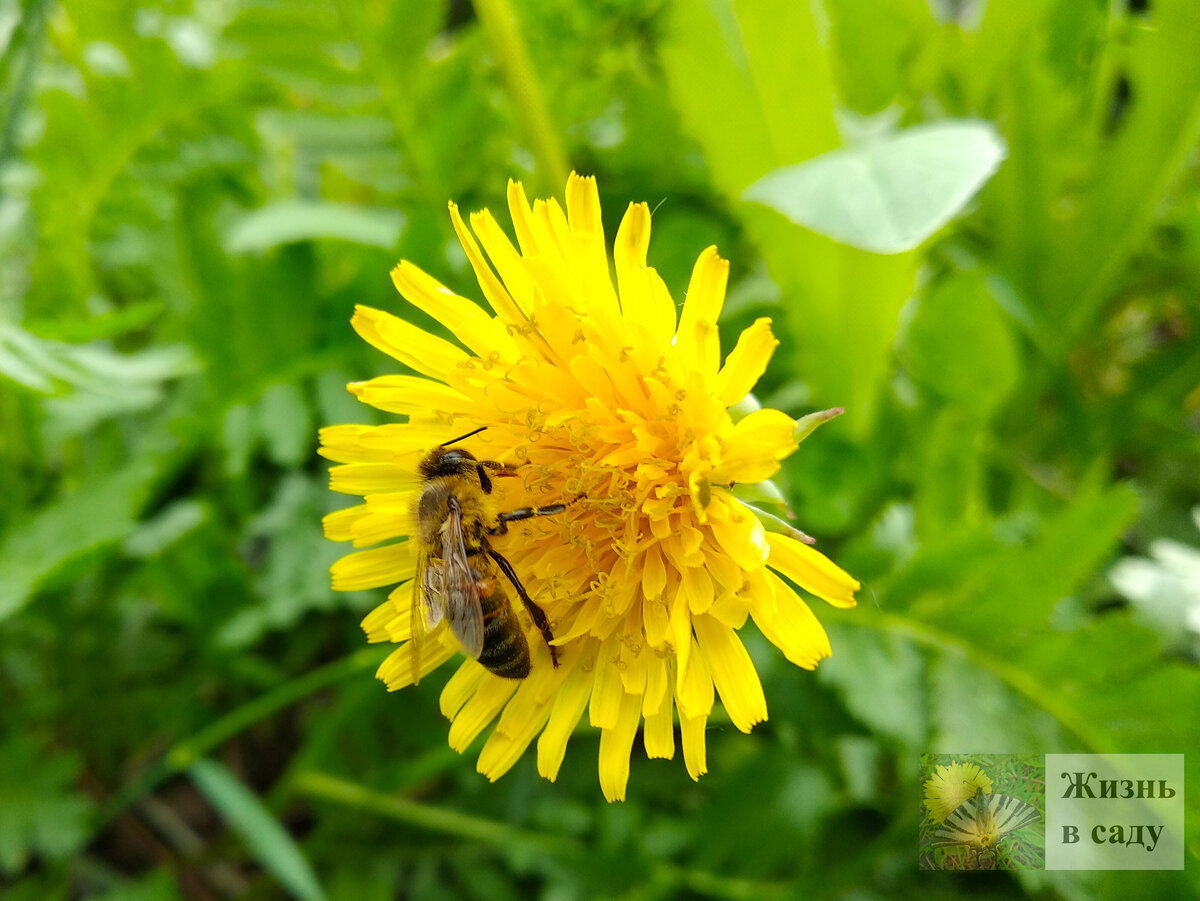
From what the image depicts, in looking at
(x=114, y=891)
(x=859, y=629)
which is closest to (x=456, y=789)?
(x=114, y=891)

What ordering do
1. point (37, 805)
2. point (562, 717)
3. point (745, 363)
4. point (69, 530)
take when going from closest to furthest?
point (745, 363), point (562, 717), point (69, 530), point (37, 805)

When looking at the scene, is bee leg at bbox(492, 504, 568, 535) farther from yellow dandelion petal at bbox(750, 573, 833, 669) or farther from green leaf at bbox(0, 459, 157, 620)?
green leaf at bbox(0, 459, 157, 620)

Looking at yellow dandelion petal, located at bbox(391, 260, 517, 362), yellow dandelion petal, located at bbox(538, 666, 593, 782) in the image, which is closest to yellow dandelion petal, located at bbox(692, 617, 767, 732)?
yellow dandelion petal, located at bbox(538, 666, 593, 782)

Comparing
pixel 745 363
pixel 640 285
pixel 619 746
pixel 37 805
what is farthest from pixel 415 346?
pixel 37 805

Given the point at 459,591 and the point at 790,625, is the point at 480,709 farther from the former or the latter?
the point at 790,625

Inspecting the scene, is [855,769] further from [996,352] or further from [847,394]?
[996,352]

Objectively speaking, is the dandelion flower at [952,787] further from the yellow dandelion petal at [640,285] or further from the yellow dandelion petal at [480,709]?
the yellow dandelion petal at [640,285]
